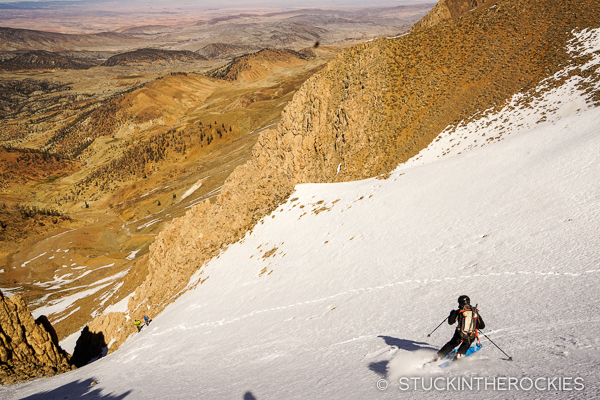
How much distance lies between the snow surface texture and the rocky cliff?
6375mm

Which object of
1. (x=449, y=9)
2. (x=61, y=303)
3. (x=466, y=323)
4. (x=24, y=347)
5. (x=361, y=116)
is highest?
(x=449, y=9)

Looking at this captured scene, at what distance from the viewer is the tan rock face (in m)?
19.6

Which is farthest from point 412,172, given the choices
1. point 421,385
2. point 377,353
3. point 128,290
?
point 128,290

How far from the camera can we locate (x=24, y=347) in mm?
21500

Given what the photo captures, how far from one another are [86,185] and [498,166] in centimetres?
13071

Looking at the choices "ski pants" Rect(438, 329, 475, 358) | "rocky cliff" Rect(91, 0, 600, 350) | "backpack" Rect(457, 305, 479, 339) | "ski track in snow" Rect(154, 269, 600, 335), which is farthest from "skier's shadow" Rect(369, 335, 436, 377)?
"rocky cliff" Rect(91, 0, 600, 350)

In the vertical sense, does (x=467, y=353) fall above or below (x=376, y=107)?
below

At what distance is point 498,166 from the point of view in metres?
16.8

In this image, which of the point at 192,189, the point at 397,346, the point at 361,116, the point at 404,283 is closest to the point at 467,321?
the point at 397,346

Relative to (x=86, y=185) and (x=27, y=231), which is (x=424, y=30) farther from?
(x=86, y=185)

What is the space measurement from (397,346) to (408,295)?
9.64 ft

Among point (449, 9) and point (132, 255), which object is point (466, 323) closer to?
point (132, 255)

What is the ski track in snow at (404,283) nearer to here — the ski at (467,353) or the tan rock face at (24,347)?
the ski at (467,353)

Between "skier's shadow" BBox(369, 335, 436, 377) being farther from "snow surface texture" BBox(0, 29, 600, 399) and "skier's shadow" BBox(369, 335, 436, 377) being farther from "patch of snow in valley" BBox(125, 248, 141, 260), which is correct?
"patch of snow in valley" BBox(125, 248, 141, 260)
